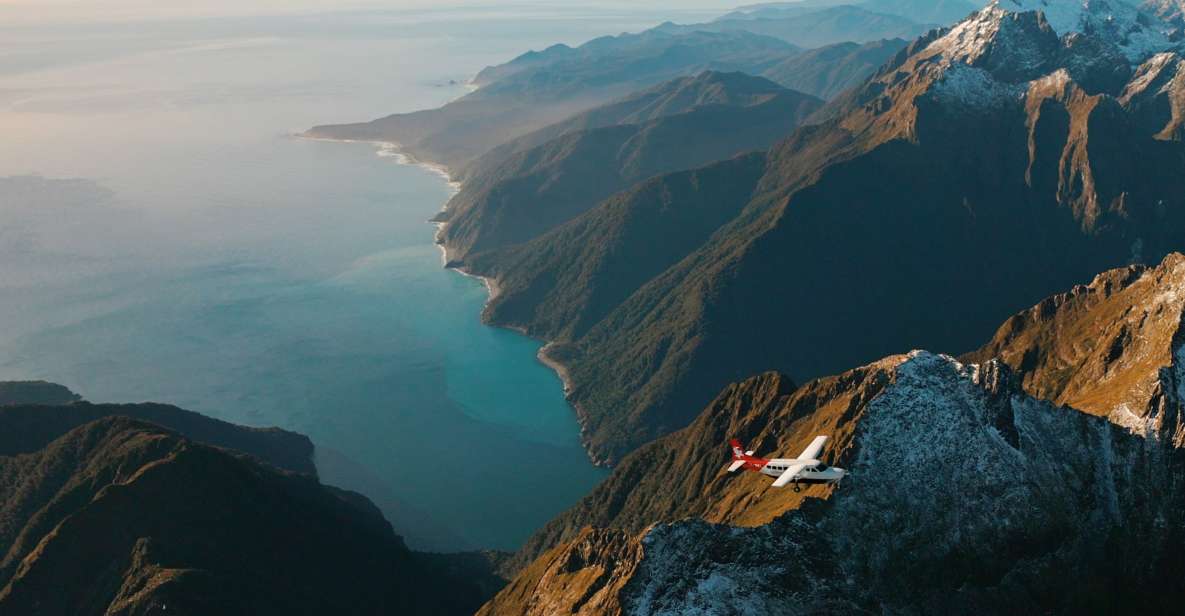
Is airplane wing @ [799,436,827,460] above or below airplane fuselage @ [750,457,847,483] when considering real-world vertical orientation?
below

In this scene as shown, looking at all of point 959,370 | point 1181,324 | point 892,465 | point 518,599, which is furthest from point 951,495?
point 518,599

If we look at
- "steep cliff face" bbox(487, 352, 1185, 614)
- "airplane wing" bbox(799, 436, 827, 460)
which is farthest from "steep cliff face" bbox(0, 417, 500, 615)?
"airplane wing" bbox(799, 436, 827, 460)

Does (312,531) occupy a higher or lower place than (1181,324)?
lower

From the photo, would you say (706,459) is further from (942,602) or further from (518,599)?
(942,602)

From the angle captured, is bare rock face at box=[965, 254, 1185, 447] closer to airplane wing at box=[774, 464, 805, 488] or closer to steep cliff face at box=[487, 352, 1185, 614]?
steep cliff face at box=[487, 352, 1185, 614]

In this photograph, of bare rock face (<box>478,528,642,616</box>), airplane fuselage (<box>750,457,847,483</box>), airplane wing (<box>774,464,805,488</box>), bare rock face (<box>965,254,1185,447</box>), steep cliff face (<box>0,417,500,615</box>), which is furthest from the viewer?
steep cliff face (<box>0,417,500,615</box>)

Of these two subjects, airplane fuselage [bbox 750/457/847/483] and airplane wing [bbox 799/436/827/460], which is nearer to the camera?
airplane fuselage [bbox 750/457/847/483]

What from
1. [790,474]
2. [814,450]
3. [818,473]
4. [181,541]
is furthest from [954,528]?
[181,541]

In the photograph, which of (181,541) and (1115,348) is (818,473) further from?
(181,541)
